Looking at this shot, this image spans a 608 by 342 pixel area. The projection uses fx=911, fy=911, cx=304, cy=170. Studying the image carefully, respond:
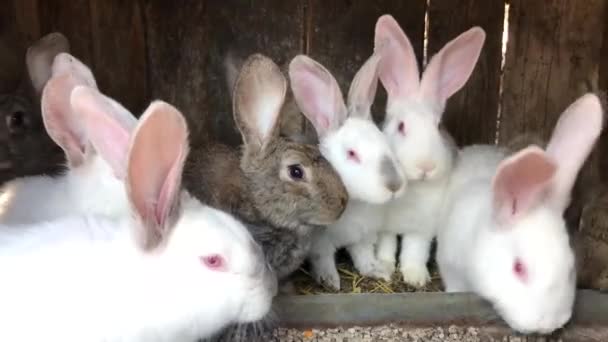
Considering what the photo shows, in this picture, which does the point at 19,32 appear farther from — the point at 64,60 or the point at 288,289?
the point at 288,289

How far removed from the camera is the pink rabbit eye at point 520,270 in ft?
8.29

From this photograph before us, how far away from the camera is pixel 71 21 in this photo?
3412 mm

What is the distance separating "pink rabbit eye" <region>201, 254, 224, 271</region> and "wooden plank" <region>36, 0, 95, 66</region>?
154 centimetres

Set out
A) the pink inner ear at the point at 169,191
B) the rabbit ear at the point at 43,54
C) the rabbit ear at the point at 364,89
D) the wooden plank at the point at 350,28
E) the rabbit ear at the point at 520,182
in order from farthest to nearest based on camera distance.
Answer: the wooden plank at the point at 350,28 < the rabbit ear at the point at 43,54 < the rabbit ear at the point at 364,89 < the rabbit ear at the point at 520,182 < the pink inner ear at the point at 169,191

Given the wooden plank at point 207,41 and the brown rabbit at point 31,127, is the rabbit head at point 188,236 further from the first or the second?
the wooden plank at point 207,41

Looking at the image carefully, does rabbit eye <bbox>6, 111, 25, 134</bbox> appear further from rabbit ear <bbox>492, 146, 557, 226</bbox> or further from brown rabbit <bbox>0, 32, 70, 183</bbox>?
rabbit ear <bbox>492, 146, 557, 226</bbox>

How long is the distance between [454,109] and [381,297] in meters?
1.21

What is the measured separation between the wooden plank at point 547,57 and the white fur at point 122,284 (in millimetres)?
1721

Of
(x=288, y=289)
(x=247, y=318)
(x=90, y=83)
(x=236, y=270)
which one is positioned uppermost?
(x=90, y=83)

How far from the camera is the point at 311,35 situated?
353cm

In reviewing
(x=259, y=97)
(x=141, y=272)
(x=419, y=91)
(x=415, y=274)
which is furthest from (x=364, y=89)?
(x=141, y=272)

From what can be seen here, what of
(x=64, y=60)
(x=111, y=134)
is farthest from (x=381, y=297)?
(x=64, y=60)

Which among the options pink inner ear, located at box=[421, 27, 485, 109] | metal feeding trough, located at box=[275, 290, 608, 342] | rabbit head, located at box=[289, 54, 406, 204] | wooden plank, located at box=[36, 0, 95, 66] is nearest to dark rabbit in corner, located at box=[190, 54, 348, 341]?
rabbit head, located at box=[289, 54, 406, 204]

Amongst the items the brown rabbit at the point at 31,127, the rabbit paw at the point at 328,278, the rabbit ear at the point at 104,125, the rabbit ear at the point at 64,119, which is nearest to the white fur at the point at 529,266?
the rabbit paw at the point at 328,278
